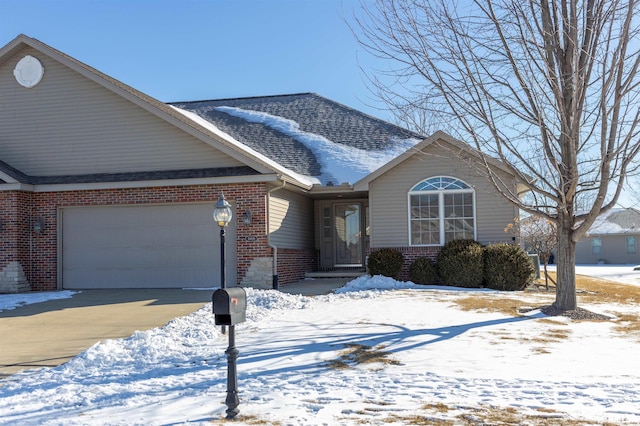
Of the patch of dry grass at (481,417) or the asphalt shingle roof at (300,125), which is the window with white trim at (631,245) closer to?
the asphalt shingle roof at (300,125)

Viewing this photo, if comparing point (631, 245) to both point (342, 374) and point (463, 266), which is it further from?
point (342, 374)

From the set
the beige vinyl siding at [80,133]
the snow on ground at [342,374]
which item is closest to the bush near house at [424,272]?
the snow on ground at [342,374]

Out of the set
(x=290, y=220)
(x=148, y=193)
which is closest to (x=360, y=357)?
(x=148, y=193)

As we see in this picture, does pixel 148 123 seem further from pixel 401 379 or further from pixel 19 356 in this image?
pixel 401 379

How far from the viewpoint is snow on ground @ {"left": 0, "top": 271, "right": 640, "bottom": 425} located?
16.9ft

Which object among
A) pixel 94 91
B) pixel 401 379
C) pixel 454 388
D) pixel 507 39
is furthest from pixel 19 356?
pixel 94 91

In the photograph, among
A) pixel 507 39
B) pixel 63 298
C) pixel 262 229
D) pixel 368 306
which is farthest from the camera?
pixel 262 229

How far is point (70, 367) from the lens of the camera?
7.00 m

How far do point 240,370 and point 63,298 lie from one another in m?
8.42

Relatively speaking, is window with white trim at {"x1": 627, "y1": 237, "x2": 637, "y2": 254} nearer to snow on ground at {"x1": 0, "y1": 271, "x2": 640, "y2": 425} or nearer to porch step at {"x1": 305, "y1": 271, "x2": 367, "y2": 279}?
porch step at {"x1": 305, "y1": 271, "x2": 367, "y2": 279}

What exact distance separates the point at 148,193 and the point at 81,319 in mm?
5318

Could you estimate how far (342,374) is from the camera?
6398mm

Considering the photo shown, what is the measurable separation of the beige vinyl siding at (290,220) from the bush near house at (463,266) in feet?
14.1

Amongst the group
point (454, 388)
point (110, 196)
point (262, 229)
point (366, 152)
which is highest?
point (366, 152)
